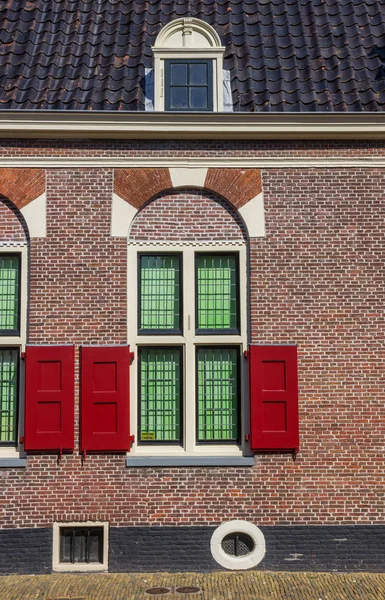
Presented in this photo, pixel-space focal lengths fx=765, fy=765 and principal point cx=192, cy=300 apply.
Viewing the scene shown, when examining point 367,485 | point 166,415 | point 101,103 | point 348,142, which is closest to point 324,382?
point 367,485

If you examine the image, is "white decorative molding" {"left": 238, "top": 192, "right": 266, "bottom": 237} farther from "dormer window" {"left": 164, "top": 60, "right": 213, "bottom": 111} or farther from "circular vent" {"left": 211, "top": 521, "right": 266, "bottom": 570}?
"circular vent" {"left": 211, "top": 521, "right": 266, "bottom": 570}

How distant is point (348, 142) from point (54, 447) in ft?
20.0

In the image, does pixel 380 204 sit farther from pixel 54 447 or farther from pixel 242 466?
pixel 54 447

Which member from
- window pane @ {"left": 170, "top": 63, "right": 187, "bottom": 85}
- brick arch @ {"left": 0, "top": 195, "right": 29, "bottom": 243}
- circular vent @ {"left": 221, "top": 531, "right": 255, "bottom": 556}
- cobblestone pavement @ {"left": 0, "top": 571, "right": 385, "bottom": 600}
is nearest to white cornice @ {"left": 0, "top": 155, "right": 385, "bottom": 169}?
brick arch @ {"left": 0, "top": 195, "right": 29, "bottom": 243}

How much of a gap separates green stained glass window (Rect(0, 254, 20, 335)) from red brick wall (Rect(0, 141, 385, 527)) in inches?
13.6

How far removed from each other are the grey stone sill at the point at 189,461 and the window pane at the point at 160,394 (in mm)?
348

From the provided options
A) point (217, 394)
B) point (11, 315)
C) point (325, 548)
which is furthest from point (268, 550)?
point (11, 315)

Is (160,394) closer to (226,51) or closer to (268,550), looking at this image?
(268,550)

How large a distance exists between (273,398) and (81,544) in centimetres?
336

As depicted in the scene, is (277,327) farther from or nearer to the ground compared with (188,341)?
farther from the ground

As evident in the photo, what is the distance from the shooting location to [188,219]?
11250 mm

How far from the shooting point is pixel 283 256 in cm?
1112

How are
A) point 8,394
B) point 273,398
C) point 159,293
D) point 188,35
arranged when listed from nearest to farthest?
point 273,398
point 8,394
point 159,293
point 188,35

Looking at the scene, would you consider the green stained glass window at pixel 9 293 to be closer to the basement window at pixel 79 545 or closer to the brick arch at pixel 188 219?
the brick arch at pixel 188 219
